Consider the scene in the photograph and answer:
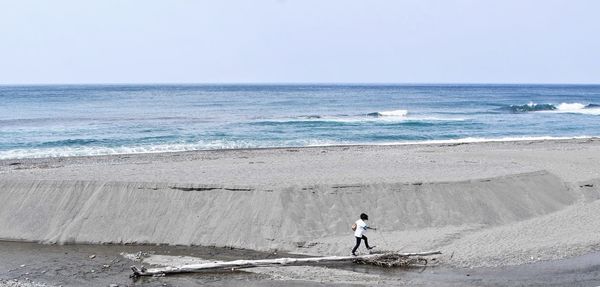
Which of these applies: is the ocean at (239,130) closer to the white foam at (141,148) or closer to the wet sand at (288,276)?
the white foam at (141,148)

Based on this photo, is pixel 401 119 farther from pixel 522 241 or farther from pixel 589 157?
pixel 522 241

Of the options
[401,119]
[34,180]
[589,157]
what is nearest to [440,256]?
[34,180]

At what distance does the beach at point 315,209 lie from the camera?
1778 centimetres

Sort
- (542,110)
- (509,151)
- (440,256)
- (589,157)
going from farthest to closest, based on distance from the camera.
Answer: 1. (542,110)
2. (509,151)
3. (589,157)
4. (440,256)

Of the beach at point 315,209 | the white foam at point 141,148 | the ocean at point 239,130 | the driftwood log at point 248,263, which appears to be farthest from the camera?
the ocean at point 239,130

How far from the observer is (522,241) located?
1753cm

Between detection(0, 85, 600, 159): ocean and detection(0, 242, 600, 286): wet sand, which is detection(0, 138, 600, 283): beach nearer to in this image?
detection(0, 242, 600, 286): wet sand

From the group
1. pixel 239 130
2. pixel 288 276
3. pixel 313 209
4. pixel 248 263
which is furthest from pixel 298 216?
pixel 239 130

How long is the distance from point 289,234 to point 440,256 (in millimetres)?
4159

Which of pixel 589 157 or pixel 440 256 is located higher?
pixel 589 157

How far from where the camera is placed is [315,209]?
19547 millimetres

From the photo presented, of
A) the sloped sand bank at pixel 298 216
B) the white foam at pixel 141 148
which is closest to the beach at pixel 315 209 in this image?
the sloped sand bank at pixel 298 216

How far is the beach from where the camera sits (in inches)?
700

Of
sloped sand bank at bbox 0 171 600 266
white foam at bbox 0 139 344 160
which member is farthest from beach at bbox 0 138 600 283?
white foam at bbox 0 139 344 160
